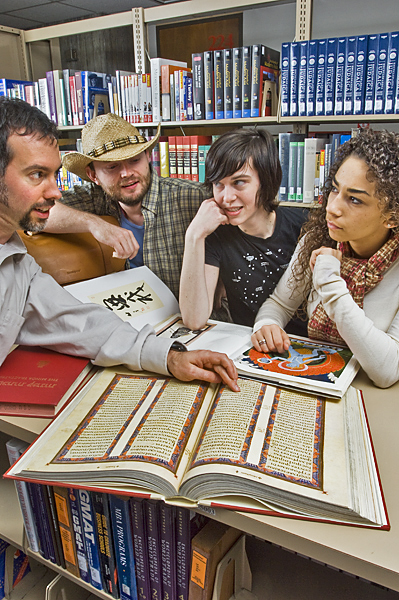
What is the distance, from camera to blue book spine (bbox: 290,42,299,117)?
1.53m

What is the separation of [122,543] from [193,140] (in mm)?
1223

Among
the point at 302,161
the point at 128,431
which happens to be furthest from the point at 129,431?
the point at 302,161

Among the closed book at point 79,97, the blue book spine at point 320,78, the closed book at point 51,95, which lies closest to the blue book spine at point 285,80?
the blue book spine at point 320,78

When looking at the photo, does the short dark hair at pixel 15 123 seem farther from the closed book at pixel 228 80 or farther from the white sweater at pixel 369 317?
the closed book at pixel 228 80

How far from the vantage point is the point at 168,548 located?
2.72 ft

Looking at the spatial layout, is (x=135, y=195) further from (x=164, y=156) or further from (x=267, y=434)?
(x=267, y=434)

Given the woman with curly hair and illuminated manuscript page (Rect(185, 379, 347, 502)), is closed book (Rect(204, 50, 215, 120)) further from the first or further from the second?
illuminated manuscript page (Rect(185, 379, 347, 502))

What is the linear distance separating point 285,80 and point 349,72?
0.73 ft

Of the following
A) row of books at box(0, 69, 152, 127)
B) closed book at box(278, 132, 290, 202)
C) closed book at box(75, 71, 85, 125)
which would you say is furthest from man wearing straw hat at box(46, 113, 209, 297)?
closed book at box(75, 71, 85, 125)

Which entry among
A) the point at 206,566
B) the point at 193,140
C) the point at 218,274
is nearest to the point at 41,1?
the point at 193,140

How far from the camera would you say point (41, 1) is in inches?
166

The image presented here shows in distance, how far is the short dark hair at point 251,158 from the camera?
3.36ft

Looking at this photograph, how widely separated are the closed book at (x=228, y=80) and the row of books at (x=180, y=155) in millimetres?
351

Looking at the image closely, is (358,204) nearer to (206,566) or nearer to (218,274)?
(218,274)
